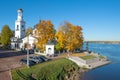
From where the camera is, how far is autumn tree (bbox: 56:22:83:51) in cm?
6266

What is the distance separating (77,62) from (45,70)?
18.5 m

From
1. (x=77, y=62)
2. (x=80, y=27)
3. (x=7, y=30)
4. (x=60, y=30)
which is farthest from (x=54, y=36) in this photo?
(x=7, y=30)

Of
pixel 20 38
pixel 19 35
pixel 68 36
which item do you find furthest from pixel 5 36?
pixel 68 36

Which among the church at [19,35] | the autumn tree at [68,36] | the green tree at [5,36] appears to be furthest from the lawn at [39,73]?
the green tree at [5,36]

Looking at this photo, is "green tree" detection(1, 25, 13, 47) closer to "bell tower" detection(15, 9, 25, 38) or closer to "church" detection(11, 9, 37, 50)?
"church" detection(11, 9, 37, 50)

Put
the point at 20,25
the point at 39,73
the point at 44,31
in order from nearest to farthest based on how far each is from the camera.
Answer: the point at 39,73
the point at 44,31
the point at 20,25

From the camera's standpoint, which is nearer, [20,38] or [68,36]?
[68,36]

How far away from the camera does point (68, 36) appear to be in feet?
208

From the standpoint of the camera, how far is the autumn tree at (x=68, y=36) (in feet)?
206

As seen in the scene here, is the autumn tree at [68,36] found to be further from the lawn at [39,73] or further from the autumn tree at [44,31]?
the lawn at [39,73]

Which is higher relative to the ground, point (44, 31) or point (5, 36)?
point (44, 31)

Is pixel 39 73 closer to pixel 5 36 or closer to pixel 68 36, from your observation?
pixel 68 36

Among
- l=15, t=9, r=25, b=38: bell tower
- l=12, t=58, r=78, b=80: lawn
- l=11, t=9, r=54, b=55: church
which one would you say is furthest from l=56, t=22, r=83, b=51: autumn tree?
l=12, t=58, r=78, b=80: lawn

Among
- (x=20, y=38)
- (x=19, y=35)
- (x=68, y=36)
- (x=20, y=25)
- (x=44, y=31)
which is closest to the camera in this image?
(x=44, y=31)
